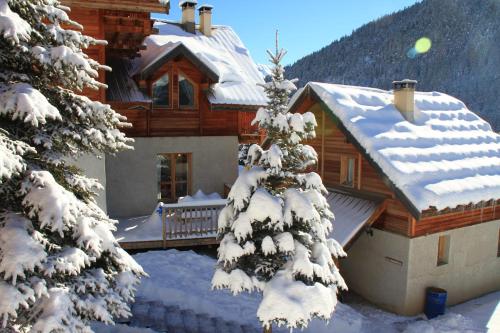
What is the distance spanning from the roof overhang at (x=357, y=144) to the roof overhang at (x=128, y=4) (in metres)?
5.27

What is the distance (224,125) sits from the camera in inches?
653

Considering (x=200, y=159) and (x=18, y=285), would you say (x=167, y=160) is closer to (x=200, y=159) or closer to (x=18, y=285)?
(x=200, y=159)

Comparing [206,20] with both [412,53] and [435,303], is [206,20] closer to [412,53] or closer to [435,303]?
[435,303]

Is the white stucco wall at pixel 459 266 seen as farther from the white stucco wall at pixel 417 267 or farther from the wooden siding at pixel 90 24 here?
the wooden siding at pixel 90 24

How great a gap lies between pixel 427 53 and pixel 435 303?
8695 centimetres

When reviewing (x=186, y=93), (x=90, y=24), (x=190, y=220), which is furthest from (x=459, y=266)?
(x=90, y=24)

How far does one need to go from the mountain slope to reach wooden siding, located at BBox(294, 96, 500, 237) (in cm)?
6953

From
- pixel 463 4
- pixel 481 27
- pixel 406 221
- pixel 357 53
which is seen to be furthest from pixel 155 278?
pixel 463 4

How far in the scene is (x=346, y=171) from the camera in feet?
43.0

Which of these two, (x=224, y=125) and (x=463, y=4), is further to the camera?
(x=463, y=4)

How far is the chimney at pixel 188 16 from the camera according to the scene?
801 inches

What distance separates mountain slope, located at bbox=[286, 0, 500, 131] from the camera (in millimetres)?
79188

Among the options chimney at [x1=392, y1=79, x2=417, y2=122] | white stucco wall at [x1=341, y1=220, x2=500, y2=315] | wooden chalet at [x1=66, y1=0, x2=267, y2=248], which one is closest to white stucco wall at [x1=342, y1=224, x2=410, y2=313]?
white stucco wall at [x1=341, y1=220, x2=500, y2=315]

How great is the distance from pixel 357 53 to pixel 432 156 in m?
89.0
